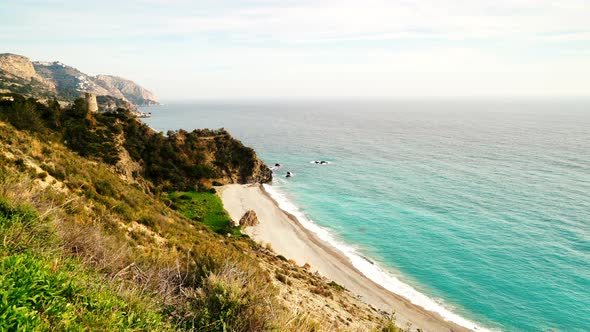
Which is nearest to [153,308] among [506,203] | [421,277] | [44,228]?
[44,228]

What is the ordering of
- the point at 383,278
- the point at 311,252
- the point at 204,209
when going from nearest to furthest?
the point at 383,278 → the point at 311,252 → the point at 204,209

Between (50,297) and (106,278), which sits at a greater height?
(50,297)

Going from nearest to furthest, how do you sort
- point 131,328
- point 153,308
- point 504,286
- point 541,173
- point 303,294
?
point 131,328, point 153,308, point 303,294, point 504,286, point 541,173

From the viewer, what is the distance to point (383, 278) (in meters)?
33.3

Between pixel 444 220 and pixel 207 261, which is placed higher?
pixel 207 261

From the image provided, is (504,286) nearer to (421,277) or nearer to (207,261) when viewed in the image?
(421,277)

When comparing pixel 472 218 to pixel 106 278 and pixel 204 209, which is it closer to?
pixel 204 209

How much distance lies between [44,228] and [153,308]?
136 inches

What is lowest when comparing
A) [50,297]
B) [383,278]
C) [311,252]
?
[383,278]

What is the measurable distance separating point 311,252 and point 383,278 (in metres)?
8.94

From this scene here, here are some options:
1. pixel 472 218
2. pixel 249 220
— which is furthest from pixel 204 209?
pixel 472 218

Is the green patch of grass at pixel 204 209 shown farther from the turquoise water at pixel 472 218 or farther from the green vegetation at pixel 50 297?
the green vegetation at pixel 50 297

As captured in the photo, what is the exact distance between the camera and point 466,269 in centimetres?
3419

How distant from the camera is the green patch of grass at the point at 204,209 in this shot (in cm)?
3922
